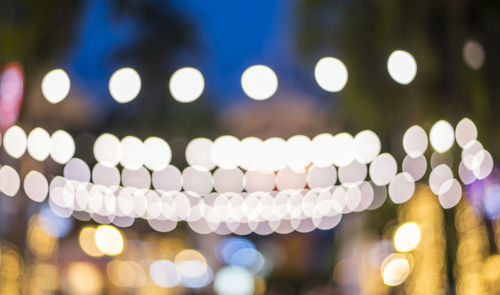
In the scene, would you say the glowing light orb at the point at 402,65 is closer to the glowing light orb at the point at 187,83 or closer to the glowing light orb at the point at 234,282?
the glowing light orb at the point at 187,83

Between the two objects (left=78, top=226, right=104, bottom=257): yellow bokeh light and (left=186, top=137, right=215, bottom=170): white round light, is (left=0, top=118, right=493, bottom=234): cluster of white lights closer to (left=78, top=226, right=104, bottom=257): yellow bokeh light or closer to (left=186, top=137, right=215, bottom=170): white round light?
(left=186, top=137, right=215, bottom=170): white round light

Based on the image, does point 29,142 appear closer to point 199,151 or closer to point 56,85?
point 56,85

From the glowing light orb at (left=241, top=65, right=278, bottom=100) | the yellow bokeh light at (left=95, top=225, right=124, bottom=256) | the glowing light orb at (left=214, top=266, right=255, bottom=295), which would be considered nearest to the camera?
the glowing light orb at (left=241, top=65, right=278, bottom=100)

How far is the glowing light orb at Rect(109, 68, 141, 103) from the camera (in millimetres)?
10109

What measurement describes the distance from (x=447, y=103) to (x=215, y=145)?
963cm

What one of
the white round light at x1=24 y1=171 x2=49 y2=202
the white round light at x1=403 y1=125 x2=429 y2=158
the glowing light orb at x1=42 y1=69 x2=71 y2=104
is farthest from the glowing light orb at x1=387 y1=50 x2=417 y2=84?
the white round light at x1=24 y1=171 x2=49 y2=202

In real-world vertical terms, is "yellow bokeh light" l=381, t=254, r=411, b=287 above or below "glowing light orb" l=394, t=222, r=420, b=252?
below

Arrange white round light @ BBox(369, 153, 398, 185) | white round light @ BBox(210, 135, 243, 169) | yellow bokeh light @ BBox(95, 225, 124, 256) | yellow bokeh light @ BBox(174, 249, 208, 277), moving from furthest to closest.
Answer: yellow bokeh light @ BBox(174, 249, 208, 277) → yellow bokeh light @ BBox(95, 225, 124, 256) → white round light @ BBox(369, 153, 398, 185) → white round light @ BBox(210, 135, 243, 169)

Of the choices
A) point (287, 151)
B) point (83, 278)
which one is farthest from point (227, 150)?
point (83, 278)

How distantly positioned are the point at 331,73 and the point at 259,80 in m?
1.23

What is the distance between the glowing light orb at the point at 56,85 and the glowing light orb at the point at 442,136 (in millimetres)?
4431

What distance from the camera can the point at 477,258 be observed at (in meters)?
6.39

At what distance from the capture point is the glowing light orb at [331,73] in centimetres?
906

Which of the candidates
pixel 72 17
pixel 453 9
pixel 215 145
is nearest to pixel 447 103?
pixel 453 9
